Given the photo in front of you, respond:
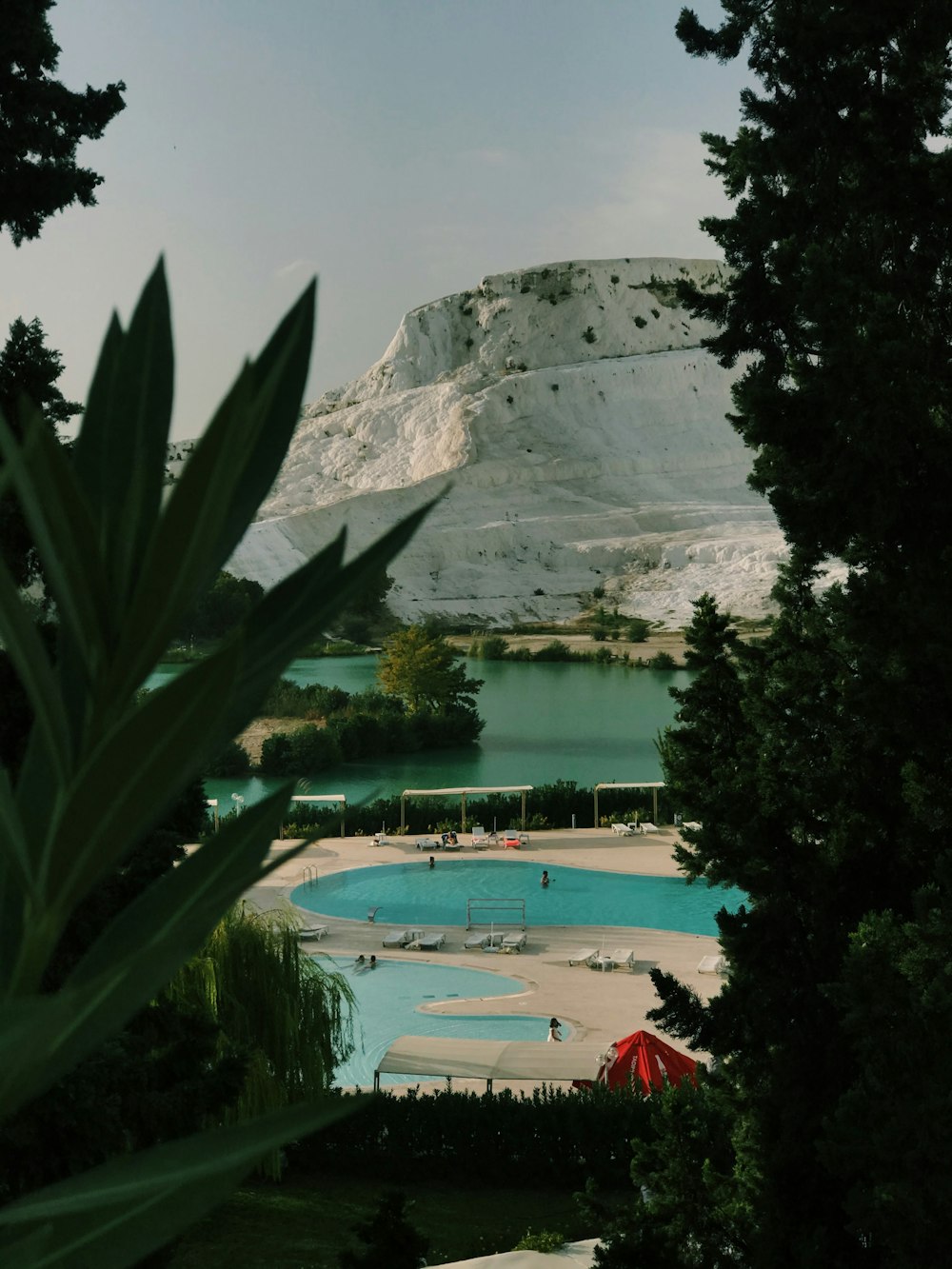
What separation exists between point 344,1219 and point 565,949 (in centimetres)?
528

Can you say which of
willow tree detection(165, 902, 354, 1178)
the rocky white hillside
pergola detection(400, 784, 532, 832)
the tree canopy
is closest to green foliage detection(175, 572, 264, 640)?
the tree canopy

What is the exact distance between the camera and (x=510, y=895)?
1420 centimetres

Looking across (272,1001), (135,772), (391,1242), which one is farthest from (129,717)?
(272,1001)

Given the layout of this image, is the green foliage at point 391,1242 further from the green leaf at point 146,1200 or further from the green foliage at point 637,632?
the green foliage at point 637,632

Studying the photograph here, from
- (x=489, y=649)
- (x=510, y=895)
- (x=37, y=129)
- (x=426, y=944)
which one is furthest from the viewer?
(x=489, y=649)

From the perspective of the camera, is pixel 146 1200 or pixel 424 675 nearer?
pixel 146 1200

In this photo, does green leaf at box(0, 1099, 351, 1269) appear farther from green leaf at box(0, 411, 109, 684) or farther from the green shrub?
the green shrub

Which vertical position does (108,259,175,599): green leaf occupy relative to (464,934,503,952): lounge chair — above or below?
above

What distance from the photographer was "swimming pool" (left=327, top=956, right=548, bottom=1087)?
32.8 feet

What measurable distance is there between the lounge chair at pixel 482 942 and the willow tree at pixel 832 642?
6880mm

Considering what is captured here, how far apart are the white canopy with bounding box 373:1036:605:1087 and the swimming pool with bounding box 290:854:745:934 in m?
3.77

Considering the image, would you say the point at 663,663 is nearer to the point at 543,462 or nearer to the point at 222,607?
the point at 222,607

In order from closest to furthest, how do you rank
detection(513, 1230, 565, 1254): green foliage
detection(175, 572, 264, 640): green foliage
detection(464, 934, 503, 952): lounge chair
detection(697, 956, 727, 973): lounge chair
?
detection(513, 1230, 565, 1254): green foliage < detection(697, 956, 727, 973): lounge chair < detection(464, 934, 503, 952): lounge chair < detection(175, 572, 264, 640): green foliage

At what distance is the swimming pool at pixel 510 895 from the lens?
13.4 m
